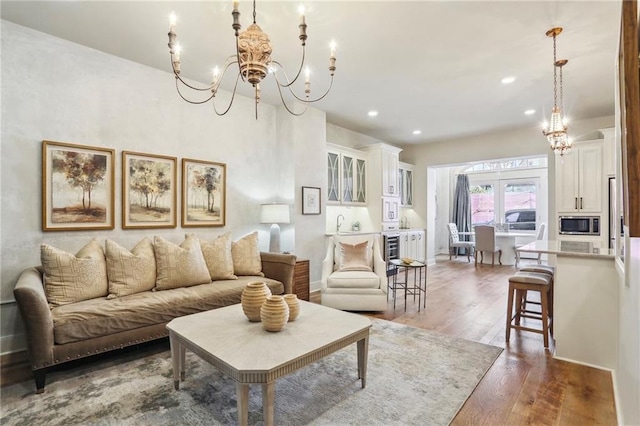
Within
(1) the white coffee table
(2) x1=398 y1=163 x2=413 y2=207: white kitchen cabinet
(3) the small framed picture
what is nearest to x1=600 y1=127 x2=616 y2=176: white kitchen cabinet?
(2) x1=398 y1=163 x2=413 y2=207: white kitchen cabinet

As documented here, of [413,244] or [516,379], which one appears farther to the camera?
[413,244]

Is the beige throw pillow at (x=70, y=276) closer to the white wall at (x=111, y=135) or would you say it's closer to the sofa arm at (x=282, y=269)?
the white wall at (x=111, y=135)

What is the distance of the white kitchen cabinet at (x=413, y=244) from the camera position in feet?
22.2

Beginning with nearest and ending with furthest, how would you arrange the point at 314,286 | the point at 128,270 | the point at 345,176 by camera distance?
the point at 128,270
the point at 314,286
the point at 345,176

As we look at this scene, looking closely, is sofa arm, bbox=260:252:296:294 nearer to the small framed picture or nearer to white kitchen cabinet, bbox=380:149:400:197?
the small framed picture

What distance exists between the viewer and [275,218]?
445 centimetres

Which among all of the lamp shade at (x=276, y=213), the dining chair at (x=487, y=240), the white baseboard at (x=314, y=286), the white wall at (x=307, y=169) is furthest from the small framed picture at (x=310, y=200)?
the dining chair at (x=487, y=240)

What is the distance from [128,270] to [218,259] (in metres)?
0.89

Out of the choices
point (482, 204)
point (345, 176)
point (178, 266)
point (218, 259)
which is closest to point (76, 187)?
point (178, 266)

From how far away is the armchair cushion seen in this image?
12.7 feet

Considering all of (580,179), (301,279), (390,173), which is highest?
(390,173)

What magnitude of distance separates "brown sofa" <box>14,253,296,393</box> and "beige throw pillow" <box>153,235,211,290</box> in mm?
81

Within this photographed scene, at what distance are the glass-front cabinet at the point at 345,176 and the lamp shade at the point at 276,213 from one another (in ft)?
4.03

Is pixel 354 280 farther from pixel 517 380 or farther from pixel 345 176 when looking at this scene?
pixel 345 176
